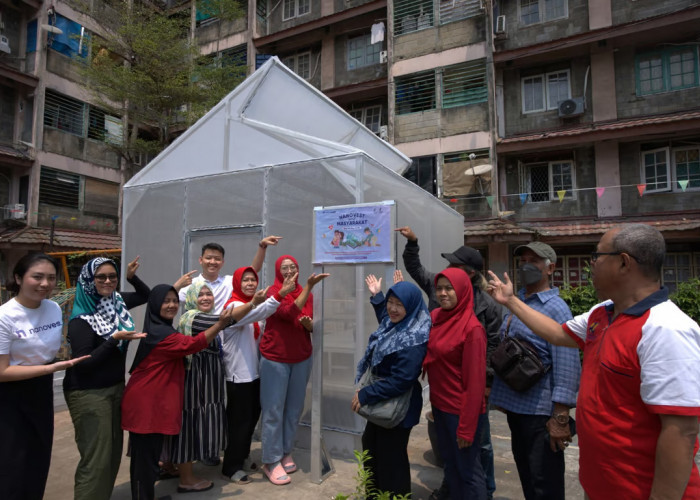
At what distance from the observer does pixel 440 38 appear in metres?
13.0

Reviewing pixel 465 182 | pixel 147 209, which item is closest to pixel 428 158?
pixel 465 182

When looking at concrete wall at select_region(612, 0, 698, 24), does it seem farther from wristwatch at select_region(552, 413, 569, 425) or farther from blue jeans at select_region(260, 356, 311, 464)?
blue jeans at select_region(260, 356, 311, 464)

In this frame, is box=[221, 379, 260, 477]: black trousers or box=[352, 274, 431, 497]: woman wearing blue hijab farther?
box=[221, 379, 260, 477]: black trousers

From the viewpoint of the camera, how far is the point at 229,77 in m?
13.1

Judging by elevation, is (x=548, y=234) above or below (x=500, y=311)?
above

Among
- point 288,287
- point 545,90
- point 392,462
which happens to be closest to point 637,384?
point 392,462

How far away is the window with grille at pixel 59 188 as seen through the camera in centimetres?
1426

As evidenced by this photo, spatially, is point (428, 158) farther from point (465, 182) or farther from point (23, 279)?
point (23, 279)

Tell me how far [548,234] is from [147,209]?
9649 mm

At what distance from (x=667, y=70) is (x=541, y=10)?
3.64 meters

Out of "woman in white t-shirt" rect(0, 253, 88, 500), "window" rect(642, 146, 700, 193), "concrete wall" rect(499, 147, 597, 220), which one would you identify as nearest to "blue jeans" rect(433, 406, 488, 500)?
"woman in white t-shirt" rect(0, 253, 88, 500)

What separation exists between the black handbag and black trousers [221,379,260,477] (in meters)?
1.82

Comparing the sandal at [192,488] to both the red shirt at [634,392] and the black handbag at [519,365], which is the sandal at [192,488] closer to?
the black handbag at [519,365]

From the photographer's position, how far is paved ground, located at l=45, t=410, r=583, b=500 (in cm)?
300
